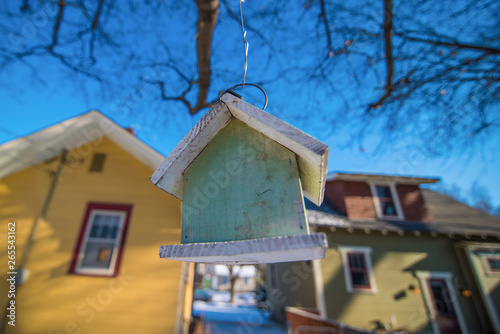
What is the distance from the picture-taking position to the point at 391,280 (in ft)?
27.5

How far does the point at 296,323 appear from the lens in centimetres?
585

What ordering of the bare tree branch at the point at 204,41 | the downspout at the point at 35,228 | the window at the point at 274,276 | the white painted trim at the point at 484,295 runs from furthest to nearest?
the window at the point at 274,276 < the white painted trim at the point at 484,295 < the downspout at the point at 35,228 < the bare tree branch at the point at 204,41

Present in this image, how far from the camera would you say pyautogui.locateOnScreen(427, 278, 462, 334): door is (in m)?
7.93

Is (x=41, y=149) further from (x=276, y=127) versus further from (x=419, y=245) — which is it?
(x=419, y=245)

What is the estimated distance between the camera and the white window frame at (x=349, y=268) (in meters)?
8.14

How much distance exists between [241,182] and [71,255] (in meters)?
4.78

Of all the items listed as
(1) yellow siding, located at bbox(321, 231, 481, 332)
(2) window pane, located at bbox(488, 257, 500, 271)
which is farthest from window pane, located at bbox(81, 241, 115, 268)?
(2) window pane, located at bbox(488, 257, 500, 271)

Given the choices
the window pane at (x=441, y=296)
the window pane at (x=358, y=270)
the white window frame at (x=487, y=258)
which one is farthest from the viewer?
the white window frame at (x=487, y=258)

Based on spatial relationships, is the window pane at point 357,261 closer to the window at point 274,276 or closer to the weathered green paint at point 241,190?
the window at point 274,276

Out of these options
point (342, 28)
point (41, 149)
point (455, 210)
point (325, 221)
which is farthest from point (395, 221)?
point (41, 149)

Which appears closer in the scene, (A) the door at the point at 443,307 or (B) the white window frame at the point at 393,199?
(A) the door at the point at 443,307

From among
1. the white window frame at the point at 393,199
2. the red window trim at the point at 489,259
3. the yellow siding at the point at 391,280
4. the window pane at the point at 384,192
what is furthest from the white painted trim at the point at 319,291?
the red window trim at the point at 489,259

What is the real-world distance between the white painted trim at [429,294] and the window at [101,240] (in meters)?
10.0

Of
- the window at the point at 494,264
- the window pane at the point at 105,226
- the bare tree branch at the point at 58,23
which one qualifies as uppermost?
the bare tree branch at the point at 58,23
